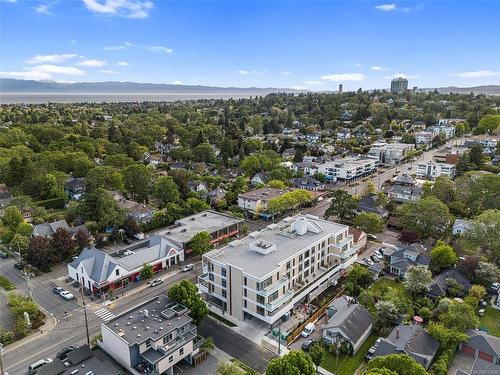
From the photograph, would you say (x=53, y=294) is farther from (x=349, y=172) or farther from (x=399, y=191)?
(x=349, y=172)

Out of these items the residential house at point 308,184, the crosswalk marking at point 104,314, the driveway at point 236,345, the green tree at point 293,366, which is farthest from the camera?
the residential house at point 308,184

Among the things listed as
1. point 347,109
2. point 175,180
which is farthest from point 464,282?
point 347,109

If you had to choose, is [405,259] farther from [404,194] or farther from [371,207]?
[404,194]

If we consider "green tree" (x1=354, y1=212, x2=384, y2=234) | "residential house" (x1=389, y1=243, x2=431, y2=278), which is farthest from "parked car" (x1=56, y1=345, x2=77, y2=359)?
"green tree" (x1=354, y1=212, x2=384, y2=234)

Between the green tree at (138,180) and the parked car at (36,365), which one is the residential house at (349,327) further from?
the green tree at (138,180)

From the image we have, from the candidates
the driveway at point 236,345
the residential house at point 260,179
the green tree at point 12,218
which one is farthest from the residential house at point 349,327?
the residential house at point 260,179
